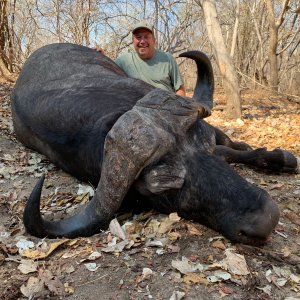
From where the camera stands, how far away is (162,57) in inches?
240

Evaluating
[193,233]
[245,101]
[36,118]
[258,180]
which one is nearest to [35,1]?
[245,101]

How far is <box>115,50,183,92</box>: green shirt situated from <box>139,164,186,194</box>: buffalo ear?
315 cm

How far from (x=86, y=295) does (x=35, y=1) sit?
13.2m

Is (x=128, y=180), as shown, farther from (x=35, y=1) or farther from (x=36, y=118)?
(x=35, y=1)

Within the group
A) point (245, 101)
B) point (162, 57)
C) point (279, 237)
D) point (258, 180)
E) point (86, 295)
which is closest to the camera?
point (86, 295)

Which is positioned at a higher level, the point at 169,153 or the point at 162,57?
the point at 162,57

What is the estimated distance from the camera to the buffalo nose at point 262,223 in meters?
2.54

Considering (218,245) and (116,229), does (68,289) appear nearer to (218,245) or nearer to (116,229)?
(116,229)

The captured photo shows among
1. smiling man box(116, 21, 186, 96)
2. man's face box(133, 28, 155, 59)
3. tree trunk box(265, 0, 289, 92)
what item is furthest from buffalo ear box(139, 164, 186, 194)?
tree trunk box(265, 0, 289, 92)

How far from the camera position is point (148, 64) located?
5977 millimetres

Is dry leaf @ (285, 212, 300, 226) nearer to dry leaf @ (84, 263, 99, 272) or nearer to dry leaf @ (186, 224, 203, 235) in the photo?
dry leaf @ (186, 224, 203, 235)

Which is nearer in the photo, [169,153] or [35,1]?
[169,153]

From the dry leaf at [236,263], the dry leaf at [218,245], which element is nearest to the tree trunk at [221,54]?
the dry leaf at [218,245]

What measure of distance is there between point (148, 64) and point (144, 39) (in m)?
0.34
